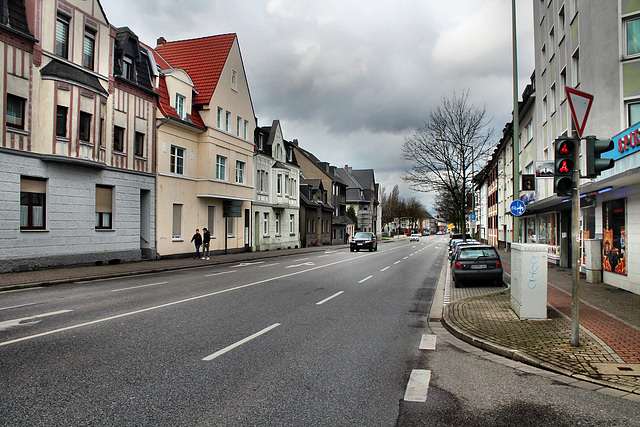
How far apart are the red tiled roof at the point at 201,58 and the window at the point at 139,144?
656 cm

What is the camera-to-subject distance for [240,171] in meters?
33.8

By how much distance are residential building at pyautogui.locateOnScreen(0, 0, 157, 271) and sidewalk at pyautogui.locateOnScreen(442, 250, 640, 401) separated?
51.6 feet

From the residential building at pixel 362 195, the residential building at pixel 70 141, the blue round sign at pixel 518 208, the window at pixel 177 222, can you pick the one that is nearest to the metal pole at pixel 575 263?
the blue round sign at pixel 518 208

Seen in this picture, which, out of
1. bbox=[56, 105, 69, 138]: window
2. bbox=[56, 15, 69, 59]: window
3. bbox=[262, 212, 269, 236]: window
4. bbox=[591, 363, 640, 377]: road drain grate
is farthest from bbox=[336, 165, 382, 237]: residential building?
bbox=[591, 363, 640, 377]: road drain grate

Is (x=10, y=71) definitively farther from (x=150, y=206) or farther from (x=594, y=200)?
(x=594, y=200)

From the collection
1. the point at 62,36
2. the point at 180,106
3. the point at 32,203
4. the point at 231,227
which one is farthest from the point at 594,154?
the point at 231,227

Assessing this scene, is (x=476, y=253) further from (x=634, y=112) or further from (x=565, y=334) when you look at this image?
(x=565, y=334)

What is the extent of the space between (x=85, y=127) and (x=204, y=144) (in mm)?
9489

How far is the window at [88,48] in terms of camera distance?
20.2 meters

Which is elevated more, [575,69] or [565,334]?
[575,69]

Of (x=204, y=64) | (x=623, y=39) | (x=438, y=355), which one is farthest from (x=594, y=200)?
(x=204, y=64)

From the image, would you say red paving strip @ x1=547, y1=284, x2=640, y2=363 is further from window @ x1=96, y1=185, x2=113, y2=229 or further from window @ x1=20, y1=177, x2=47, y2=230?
window @ x1=96, y1=185, x2=113, y2=229

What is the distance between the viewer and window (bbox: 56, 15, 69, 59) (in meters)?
18.8

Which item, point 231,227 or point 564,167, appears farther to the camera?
point 231,227
